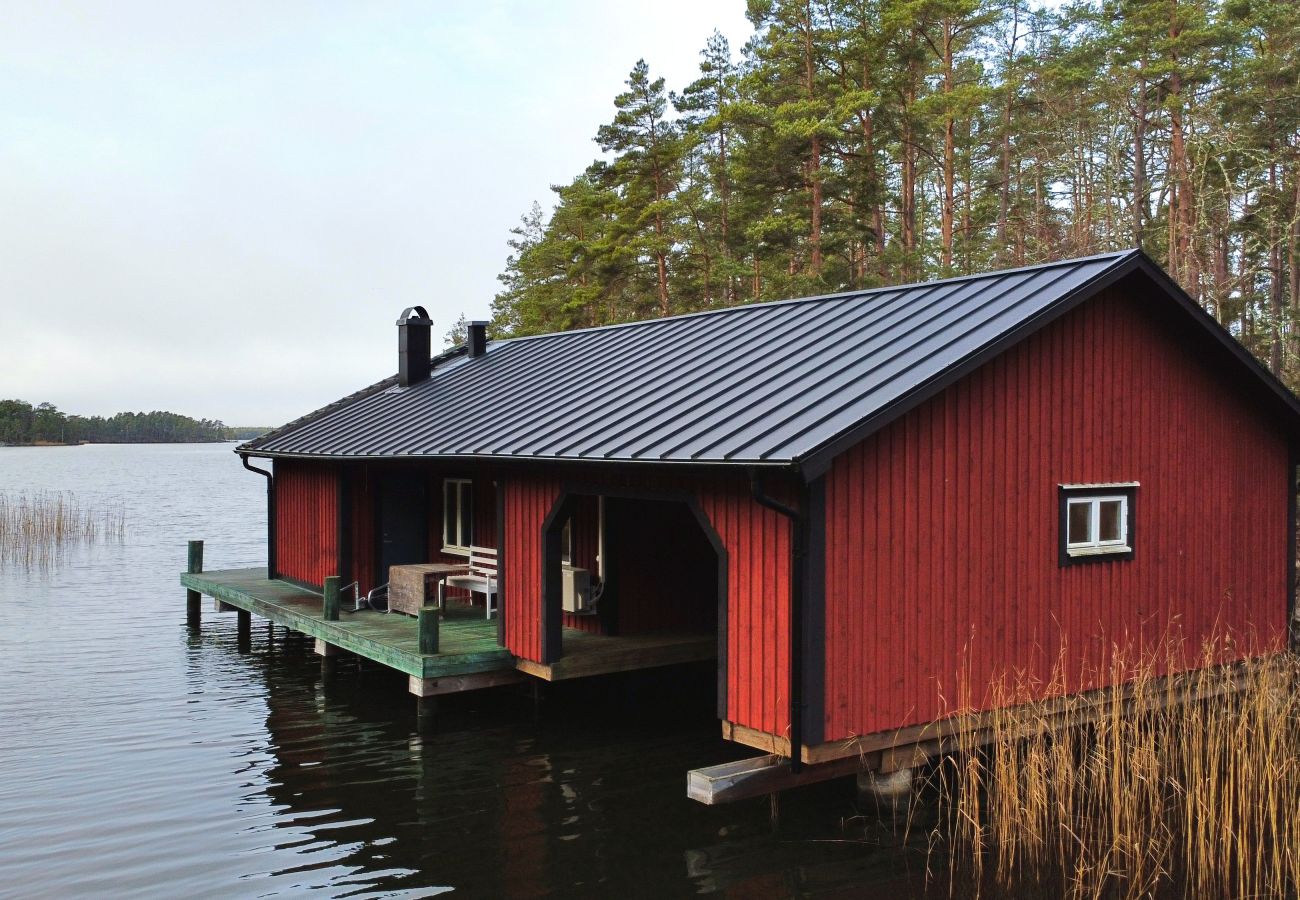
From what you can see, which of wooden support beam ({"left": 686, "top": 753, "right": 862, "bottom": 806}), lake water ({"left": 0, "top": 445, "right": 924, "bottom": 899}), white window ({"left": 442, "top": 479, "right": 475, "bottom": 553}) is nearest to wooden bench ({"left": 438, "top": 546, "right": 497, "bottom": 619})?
white window ({"left": 442, "top": 479, "right": 475, "bottom": 553})

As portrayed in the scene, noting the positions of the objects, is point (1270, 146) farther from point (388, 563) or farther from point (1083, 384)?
point (388, 563)

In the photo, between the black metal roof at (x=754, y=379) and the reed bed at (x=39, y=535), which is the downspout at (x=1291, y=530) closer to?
the black metal roof at (x=754, y=379)

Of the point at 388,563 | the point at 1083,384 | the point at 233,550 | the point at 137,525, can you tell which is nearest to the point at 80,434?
the point at 137,525

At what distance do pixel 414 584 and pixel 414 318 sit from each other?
619 cm

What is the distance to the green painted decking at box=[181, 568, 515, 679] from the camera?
37.6 feet

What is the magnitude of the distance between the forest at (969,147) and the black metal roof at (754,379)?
12.3 m

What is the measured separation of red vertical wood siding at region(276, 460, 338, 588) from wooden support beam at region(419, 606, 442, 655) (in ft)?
Answer: 17.0

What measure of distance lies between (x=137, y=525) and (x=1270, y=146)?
4253cm

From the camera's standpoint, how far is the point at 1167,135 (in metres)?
27.3

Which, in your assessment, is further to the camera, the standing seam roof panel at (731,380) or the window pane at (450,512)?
the window pane at (450,512)

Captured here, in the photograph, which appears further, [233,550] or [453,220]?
[453,220]

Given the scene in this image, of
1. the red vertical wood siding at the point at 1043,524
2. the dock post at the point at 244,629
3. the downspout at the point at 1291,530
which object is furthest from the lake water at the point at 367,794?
the downspout at the point at 1291,530

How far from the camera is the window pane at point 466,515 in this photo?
14859mm

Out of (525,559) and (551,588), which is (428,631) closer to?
(525,559)
